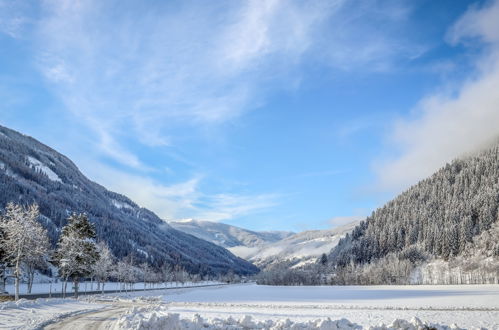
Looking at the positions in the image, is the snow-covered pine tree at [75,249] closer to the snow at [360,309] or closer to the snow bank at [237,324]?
the snow at [360,309]

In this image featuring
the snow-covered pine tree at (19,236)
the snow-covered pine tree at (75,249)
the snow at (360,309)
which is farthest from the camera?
the snow-covered pine tree at (75,249)

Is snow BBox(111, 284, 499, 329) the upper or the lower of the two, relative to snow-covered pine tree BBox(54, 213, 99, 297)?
lower

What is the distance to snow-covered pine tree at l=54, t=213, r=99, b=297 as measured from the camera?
8269cm

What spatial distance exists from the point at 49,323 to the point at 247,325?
16.5 meters

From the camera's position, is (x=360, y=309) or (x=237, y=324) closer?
(x=237, y=324)

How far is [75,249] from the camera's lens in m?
83.4

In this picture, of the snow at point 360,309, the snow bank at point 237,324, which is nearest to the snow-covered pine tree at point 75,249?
the snow at point 360,309

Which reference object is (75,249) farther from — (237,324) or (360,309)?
(237,324)

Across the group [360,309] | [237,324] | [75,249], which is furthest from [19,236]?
[360,309]

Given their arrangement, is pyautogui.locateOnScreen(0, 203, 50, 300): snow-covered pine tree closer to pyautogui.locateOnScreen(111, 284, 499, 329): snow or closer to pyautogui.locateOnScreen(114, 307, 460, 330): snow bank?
pyautogui.locateOnScreen(111, 284, 499, 329): snow

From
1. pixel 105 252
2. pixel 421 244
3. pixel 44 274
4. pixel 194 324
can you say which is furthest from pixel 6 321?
pixel 421 244

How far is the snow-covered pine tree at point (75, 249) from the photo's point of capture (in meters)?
82.7

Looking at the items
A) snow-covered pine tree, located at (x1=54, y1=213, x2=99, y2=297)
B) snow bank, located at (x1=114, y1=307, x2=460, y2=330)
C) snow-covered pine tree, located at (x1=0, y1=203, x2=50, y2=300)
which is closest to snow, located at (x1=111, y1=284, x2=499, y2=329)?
snow bank, located at (x1=114, y1=307, x2=460, y2=330)

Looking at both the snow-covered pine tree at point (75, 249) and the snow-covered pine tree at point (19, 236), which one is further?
the snow-covered pine tree at point (75, 249)
